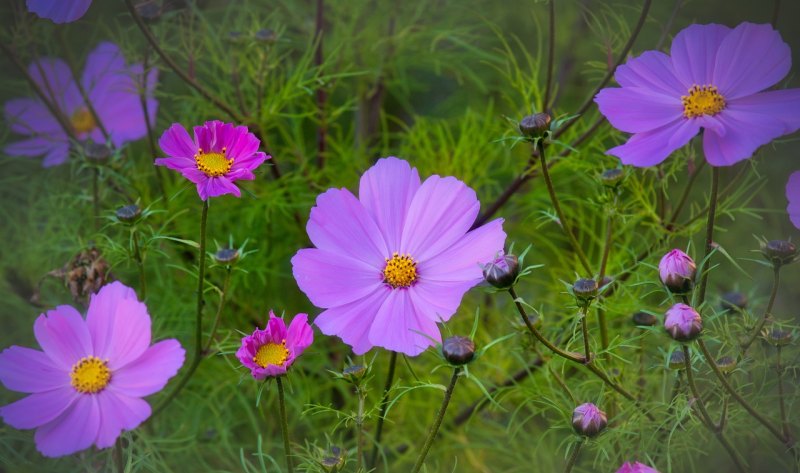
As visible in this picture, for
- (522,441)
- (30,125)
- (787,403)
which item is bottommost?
(787,403)

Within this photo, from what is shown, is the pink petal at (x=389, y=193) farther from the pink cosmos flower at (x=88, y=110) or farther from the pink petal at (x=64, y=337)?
the pink cosmos flower at (x=88, y=110)

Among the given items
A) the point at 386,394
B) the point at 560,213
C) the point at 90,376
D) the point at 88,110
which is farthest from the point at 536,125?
the point at 88,110

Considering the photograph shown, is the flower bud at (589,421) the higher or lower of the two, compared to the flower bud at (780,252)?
lower

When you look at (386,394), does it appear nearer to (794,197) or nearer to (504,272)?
(504,272)

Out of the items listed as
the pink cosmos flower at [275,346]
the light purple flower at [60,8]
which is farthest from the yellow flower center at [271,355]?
the light purple flower at [60,8]

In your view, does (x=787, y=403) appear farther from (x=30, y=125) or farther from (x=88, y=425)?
(x=30, y=125)

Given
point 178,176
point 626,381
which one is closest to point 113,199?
point 178,176

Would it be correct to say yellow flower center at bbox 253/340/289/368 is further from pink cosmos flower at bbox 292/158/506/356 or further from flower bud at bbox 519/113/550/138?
flower bud at bbox 519/113/550/138
